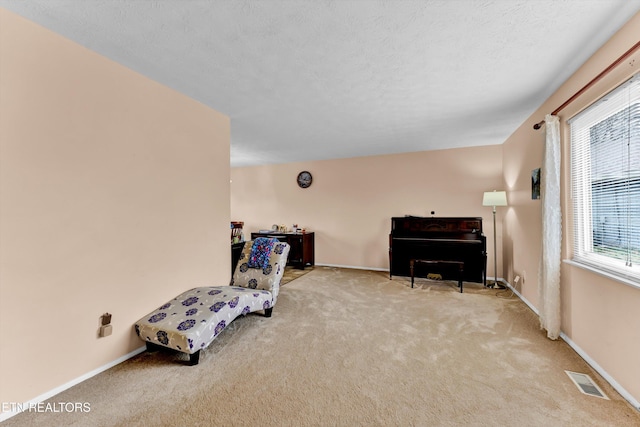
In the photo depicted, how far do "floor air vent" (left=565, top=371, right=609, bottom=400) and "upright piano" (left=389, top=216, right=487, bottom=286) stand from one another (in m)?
2.32

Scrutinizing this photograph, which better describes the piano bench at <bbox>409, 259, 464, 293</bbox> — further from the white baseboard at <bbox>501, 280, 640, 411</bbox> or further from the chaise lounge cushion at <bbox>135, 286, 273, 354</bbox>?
the chaise lounge cushion at <bbox>135, 286, 273, 354</bbox>

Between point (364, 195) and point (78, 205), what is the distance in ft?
14.8

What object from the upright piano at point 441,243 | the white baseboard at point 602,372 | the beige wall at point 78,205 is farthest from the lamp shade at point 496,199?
the beige wall at point 78,205

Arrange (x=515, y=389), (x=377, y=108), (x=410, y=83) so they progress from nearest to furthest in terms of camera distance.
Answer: (x=515, y=389) → (x=410, y=83) → (x=377, y=108)

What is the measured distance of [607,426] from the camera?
4.75 ft

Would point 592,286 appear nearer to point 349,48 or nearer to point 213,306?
point 349,48

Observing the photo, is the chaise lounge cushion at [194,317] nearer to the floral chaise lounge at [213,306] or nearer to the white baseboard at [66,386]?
the floral chaise lounge at [213,306]

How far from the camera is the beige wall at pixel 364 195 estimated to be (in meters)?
4.78

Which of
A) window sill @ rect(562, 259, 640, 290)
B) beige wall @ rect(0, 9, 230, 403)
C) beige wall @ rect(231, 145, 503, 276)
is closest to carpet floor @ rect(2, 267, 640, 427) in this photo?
beige wall @ rect(0, 9, 230, 403)

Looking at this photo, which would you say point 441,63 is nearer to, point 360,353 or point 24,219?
point 360,353

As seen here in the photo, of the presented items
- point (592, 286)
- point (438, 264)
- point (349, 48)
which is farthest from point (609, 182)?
Result: point (438, 264)

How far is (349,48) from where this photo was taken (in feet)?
6.30

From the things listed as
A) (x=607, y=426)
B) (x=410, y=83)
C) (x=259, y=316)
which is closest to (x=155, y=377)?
(x=259, y=316)

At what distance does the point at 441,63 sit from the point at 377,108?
0.98 metres
